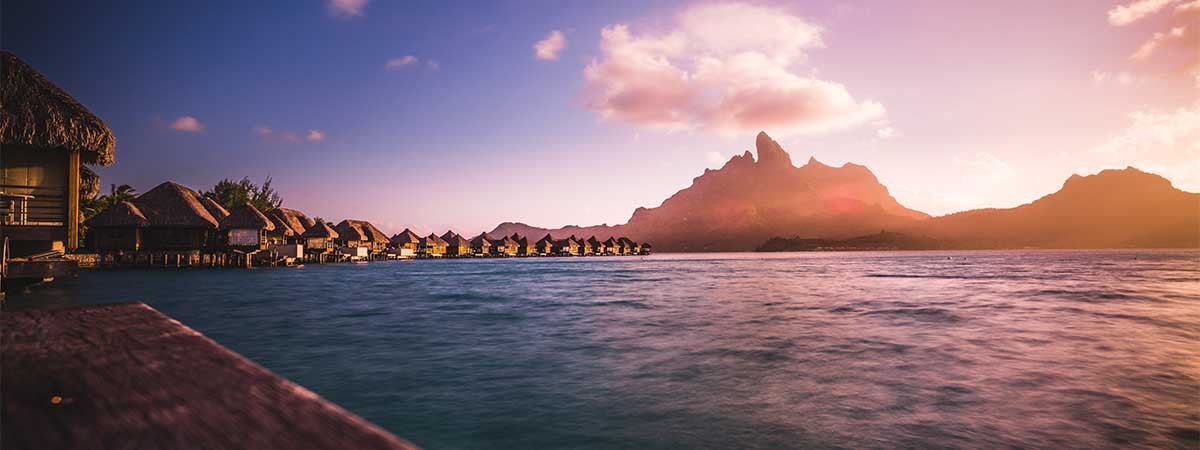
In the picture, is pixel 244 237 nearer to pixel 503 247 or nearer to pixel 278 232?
pixel 278 232

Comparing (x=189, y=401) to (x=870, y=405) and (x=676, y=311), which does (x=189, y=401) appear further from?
(x=676, y=311)

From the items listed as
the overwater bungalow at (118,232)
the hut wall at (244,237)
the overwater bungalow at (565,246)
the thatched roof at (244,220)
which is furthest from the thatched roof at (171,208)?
the overwater bungalow at (565,246)

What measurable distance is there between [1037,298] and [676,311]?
15.1 m

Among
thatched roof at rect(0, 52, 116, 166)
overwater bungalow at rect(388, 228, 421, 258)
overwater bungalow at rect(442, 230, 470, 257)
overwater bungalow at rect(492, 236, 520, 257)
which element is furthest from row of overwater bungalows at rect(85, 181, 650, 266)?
overwater bungalow at rect(492, 236, 520, 257)

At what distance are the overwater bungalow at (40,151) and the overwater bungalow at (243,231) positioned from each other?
26.3 meters

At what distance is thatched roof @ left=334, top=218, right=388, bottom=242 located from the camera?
7200 centimetres

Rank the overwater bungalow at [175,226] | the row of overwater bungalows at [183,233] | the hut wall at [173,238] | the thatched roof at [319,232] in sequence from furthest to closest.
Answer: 1. the thatched roof at [319,232]
2. the hut wall at [173,238]
3. the overwater bungalow at [175,226]
4. the row of overwater bungalows at [183,233]

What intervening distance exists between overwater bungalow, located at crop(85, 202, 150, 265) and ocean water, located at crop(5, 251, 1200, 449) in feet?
73.6

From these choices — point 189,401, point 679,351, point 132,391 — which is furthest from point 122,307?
point 679,351

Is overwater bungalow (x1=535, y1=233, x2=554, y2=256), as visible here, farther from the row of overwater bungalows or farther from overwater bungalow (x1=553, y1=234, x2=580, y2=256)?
the row of overwater bungalows

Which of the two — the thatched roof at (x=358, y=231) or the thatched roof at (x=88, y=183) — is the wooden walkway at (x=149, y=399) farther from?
the thatched roof at (x=358, y=231)

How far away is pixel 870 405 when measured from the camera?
22.5 ft

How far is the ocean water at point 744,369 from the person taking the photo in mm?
6031

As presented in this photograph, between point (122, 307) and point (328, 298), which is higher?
point (122, 307)
